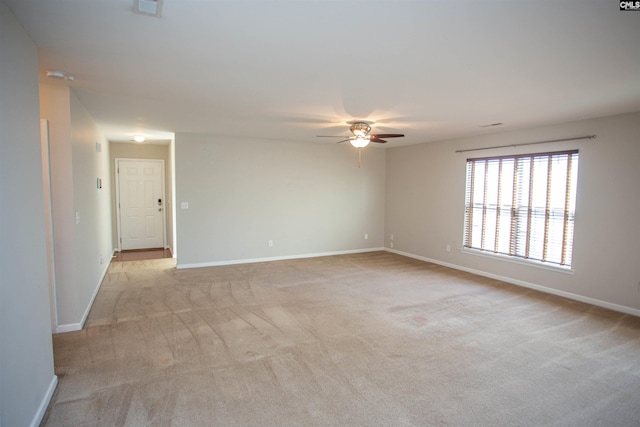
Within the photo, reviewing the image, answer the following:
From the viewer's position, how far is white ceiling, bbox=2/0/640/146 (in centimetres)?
188

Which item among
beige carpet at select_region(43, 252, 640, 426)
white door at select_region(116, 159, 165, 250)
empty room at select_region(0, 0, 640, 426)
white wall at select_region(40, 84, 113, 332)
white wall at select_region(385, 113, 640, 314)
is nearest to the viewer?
empty room at select_region(0, 0, 640, 426)

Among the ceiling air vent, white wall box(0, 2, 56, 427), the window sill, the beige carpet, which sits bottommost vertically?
the beige carpet

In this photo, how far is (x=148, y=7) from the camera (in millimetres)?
1825

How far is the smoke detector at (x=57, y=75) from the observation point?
9.60ft

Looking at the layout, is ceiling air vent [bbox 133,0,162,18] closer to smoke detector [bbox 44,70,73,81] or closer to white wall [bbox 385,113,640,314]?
smoke detector [bbox 44,70,73,81]

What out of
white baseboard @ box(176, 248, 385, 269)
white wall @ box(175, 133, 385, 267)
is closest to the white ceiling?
white wall @ box(175, 133, 385, 267)

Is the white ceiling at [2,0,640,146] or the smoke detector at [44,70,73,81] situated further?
the smoke detector at [44,70,73,81]

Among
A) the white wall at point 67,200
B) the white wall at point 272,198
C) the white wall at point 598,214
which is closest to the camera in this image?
the white wall at point 67,200

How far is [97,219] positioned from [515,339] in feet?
18.5

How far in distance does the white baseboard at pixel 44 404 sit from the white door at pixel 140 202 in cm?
592

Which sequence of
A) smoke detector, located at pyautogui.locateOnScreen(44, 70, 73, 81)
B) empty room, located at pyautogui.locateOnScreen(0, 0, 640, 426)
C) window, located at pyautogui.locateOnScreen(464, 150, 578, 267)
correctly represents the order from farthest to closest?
window, located at pyautogui.locateOnScreen(464, 150, 578, 267) → smoke detector, located at pyautogui.locateOnScreen(44, 70, 73, 81) → empty room, located at pyautogui.locateOnScreen(0, 0, 640, 426)

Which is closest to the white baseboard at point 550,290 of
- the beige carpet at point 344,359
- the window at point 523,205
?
the beige carpet at point 344,359

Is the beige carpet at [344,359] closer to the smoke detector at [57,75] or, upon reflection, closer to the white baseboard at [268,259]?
the white baseboard at [268,259]

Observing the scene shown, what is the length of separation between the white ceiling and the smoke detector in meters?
0.11
